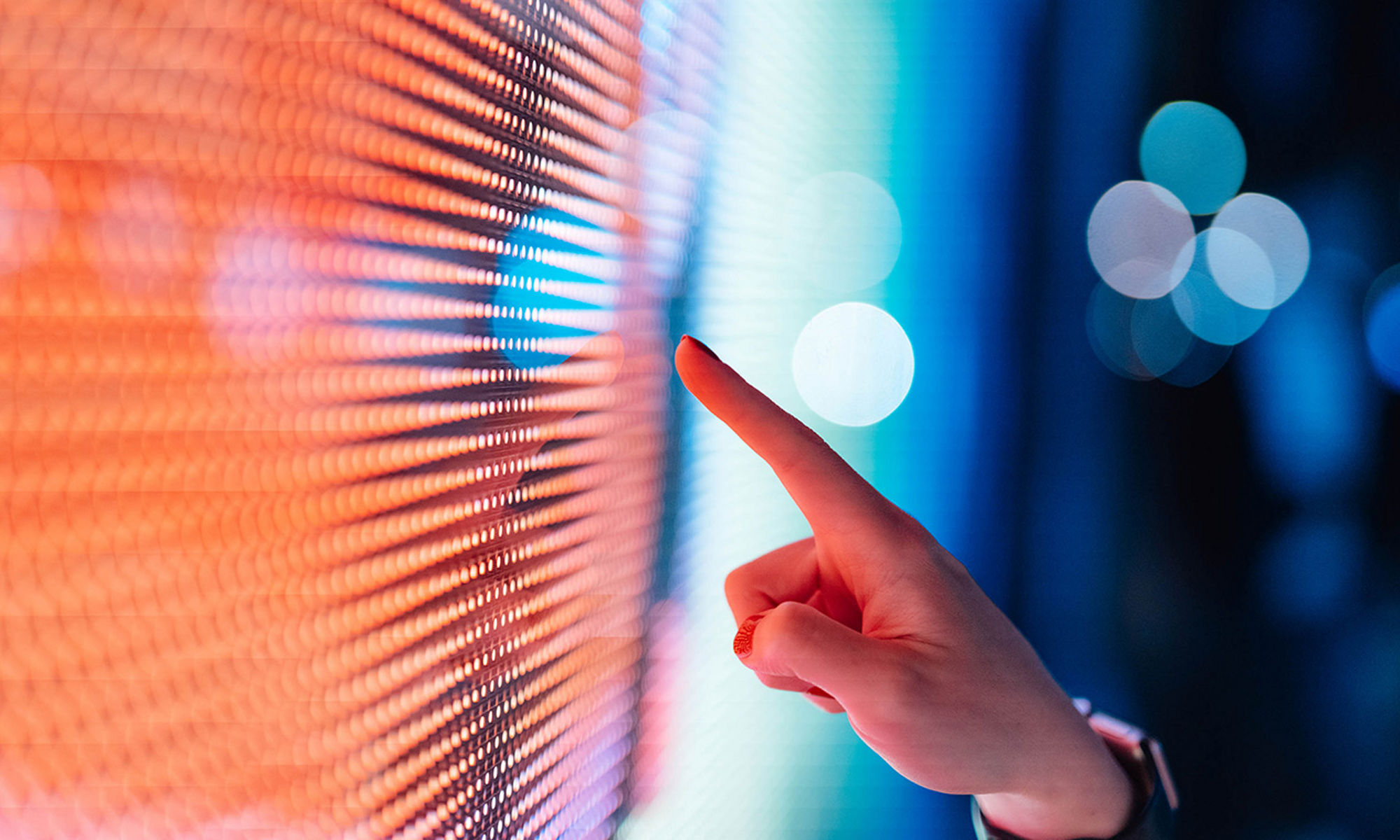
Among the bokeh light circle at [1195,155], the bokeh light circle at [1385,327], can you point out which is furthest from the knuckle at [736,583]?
the bokeh light circle at [1385,327]

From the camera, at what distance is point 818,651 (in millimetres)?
490

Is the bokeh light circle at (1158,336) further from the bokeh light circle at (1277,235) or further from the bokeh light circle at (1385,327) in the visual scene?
the bokeh light circle at (1385,327)

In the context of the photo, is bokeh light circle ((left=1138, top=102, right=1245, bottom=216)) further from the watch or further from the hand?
the hand

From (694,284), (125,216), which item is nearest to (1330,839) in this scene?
(694,284)

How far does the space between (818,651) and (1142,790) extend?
20.8 inches

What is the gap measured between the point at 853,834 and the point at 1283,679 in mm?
1107

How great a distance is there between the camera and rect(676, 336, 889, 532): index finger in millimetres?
588

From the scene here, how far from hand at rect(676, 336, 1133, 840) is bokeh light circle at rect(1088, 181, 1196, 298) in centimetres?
124

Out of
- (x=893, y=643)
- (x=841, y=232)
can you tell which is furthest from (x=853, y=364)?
(x=893, y=643)

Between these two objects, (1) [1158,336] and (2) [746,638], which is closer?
(2) [746,638]

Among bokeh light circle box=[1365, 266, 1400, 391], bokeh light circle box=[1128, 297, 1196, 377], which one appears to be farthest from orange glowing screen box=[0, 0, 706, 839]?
bokeh light circle box=[1365, 266, 1400, 391]

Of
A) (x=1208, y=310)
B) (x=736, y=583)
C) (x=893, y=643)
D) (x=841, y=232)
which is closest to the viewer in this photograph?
(x=893, y=643)

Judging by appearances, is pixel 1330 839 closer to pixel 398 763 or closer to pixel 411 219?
pixel 398 763

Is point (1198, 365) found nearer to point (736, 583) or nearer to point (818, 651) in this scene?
point (736, 583)
